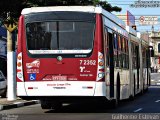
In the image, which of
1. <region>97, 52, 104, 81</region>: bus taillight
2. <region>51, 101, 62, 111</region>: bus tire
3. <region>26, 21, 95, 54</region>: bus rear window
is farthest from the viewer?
<region>51, 101, 62, 111</region>: bus tire

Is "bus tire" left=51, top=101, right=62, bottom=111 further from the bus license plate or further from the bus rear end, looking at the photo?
the bus license plate

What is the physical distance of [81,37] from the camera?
16.5 m

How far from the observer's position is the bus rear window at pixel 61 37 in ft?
54.0

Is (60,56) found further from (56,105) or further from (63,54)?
(56,105)

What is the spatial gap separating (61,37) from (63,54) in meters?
0.53

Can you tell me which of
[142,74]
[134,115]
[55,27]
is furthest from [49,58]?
[142,74]

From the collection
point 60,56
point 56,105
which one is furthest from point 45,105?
point 60,56

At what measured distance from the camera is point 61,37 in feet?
54.3

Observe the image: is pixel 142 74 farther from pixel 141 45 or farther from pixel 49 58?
pixel 49 58

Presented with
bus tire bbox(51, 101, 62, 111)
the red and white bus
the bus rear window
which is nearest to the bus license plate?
the red and white bus

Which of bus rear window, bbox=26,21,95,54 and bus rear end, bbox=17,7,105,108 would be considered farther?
bus rear window, bbox=26,21,95,54

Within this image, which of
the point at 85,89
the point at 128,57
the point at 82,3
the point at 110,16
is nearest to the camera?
the point at 85,89

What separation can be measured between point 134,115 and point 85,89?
5.67 feet

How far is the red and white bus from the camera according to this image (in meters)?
16.3
